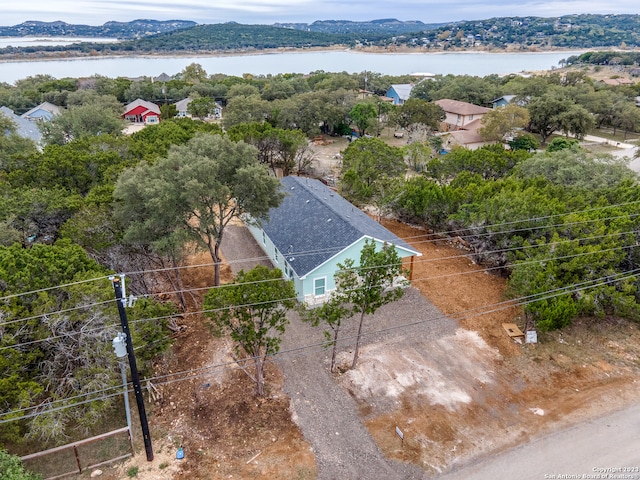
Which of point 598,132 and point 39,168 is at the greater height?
point 39,168

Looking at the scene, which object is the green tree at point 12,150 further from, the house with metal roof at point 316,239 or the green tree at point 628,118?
the green tree at point 628,118

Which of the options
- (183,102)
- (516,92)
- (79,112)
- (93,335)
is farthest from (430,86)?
(93,335)

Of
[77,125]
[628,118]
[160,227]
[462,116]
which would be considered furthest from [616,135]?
[77,125]

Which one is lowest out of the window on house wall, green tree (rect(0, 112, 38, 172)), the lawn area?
the lawn area

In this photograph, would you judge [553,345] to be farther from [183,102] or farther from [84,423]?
[183,102]

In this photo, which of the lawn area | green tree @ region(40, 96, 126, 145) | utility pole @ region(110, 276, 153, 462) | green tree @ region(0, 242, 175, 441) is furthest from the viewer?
the lawn area

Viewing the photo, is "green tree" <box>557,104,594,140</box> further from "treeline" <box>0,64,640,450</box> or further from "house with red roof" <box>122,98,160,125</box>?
"house with red roof" <box>122,98,160,125</box>

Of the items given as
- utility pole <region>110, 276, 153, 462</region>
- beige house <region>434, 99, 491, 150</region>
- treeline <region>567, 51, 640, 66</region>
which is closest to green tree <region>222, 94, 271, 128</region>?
beige house <region>434, 99, 491, 150</region>

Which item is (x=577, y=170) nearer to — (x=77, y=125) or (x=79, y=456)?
(x=79, y=456)
